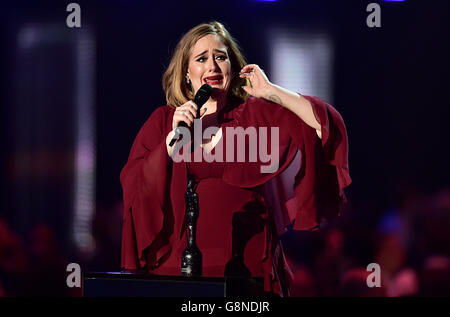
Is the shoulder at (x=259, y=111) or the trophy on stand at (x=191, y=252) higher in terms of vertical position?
the shoulder at (x=259, y=111)

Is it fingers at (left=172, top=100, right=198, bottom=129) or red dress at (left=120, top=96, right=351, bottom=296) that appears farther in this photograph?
red dress at (left=120, top=96, right=351, bottom=296)

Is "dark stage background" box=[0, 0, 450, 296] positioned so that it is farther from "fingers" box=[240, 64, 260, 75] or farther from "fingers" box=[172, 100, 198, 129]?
"fingers" box=[172, 100, 198, 129]

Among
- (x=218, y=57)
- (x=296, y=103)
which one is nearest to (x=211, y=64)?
(x=218, y=57)

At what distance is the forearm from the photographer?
207cm

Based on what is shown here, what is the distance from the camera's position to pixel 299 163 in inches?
88.4

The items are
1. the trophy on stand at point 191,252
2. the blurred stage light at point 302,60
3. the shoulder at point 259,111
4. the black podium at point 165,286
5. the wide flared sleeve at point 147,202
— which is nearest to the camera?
the black podium at point 165,286

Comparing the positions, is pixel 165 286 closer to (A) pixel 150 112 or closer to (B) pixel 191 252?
(B) pixel 191 252

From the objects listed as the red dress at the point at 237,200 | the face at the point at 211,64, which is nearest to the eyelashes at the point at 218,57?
the face at the point at 211,64

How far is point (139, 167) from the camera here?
84.3 inches

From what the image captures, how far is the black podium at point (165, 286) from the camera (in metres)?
1.48

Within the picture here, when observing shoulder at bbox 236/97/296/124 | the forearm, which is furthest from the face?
the forearm

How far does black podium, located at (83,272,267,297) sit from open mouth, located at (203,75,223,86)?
0.90m

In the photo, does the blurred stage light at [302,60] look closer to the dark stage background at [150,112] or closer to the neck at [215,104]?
the dark stage background at [150,112]

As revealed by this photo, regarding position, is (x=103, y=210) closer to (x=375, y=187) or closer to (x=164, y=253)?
(x=164, y=253)
